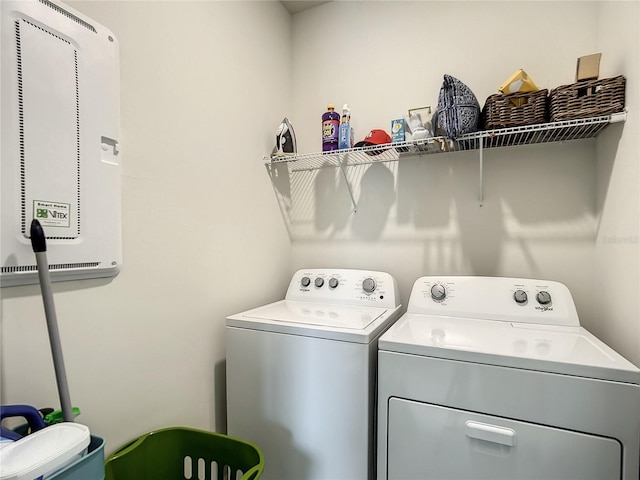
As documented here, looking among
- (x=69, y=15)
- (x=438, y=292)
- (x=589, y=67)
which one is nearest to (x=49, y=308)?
(x=69, y=15)

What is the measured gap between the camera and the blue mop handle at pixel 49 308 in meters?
0.76

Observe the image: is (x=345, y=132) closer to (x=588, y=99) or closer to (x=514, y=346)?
(x=588, y=99)

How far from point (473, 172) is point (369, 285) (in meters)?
0.75

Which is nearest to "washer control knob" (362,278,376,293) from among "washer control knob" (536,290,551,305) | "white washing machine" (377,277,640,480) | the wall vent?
"white washing machine" (377,277,640,480)

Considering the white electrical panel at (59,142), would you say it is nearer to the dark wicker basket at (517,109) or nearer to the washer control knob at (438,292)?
the washer control knob at (438,292)

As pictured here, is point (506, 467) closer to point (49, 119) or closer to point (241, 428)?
point (241, 428)

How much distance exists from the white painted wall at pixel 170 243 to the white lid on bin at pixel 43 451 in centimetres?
23

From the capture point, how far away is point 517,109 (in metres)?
1.35

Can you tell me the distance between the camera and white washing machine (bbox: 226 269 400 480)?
1.16 metres

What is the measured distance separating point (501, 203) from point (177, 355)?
1.56 meters

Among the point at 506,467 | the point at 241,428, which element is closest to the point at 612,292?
the point at 506,467

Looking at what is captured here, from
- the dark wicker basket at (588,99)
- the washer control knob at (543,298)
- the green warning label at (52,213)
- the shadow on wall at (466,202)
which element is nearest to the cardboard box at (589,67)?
the dark wicker basket at (588,99)

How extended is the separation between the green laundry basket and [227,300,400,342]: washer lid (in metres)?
0.41

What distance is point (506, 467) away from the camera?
3.17 feet
